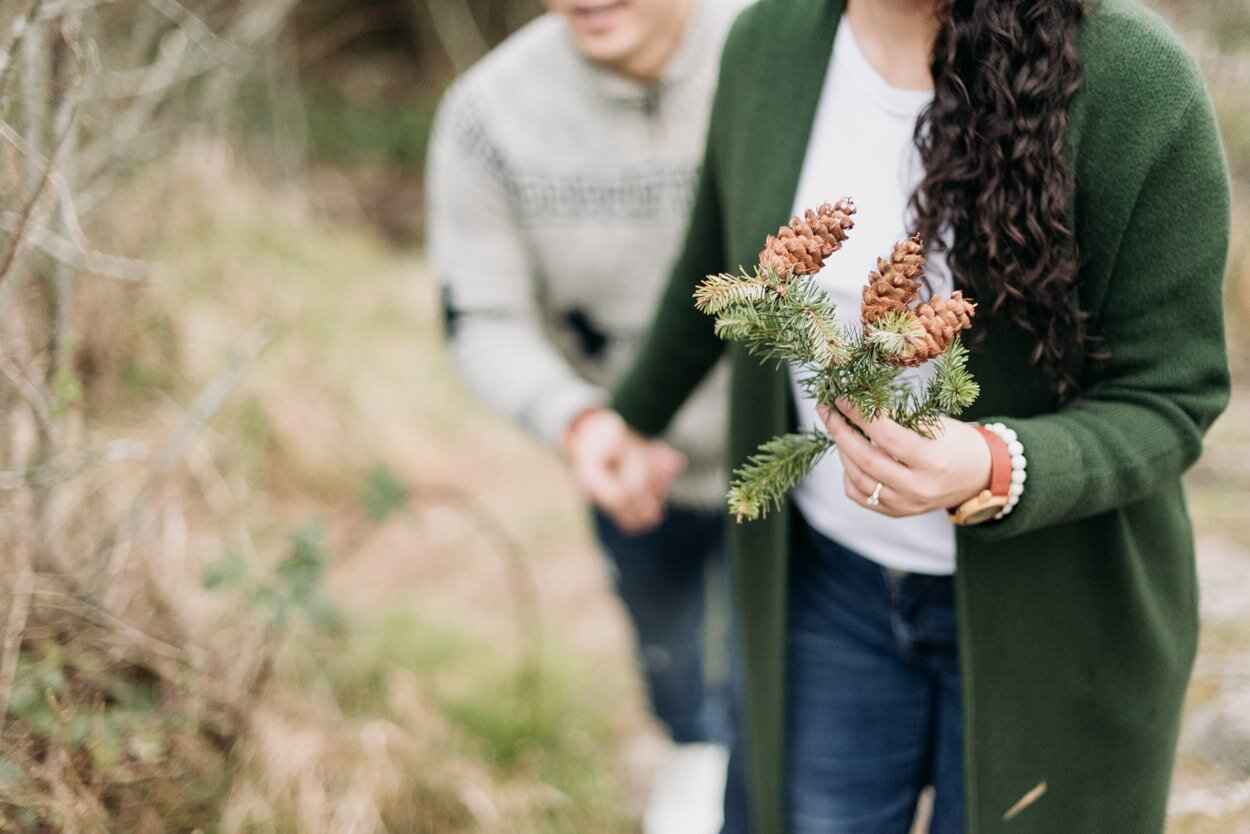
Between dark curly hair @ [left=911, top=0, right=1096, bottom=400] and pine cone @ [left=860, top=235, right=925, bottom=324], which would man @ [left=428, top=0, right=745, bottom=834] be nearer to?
dark curly hair @ [left=911, top=0, right=1096, bottom=400]

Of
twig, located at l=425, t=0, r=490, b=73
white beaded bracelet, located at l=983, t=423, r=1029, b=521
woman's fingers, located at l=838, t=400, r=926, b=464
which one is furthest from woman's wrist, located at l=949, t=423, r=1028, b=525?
twig, located at l=425, t=0, r=490, b=73

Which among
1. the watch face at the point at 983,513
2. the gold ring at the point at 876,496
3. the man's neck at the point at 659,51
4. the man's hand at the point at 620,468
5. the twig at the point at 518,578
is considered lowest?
the twig at the point at 518,578

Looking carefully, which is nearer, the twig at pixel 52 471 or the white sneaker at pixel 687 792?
the twig at pixel 52 471

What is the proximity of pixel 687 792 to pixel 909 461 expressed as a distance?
1.62 meters

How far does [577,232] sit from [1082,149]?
43.1 inches

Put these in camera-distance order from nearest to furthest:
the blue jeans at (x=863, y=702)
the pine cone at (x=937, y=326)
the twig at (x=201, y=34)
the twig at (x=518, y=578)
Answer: the pine cone at (x=937, y=326) → the blue jeans at (x=863, y=702) → the twig at (x=201, y=34) → the twig at (x=518, y=578)

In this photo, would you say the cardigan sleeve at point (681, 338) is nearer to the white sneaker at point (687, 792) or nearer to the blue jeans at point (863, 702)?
the blue jeans at point (863, 702)

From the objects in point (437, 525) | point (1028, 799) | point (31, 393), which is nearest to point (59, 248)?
point (31, 393)

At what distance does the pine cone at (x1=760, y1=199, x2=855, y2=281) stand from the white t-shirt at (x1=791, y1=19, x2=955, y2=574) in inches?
10.5

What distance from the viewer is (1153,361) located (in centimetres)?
110

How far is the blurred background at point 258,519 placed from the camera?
1.69m

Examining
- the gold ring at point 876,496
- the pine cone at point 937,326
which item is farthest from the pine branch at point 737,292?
the gold ring at point 876,496

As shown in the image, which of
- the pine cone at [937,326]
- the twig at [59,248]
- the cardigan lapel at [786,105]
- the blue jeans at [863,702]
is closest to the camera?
the pine cone at [937,326]

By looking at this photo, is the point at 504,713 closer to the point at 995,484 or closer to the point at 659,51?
the point at 659,51
